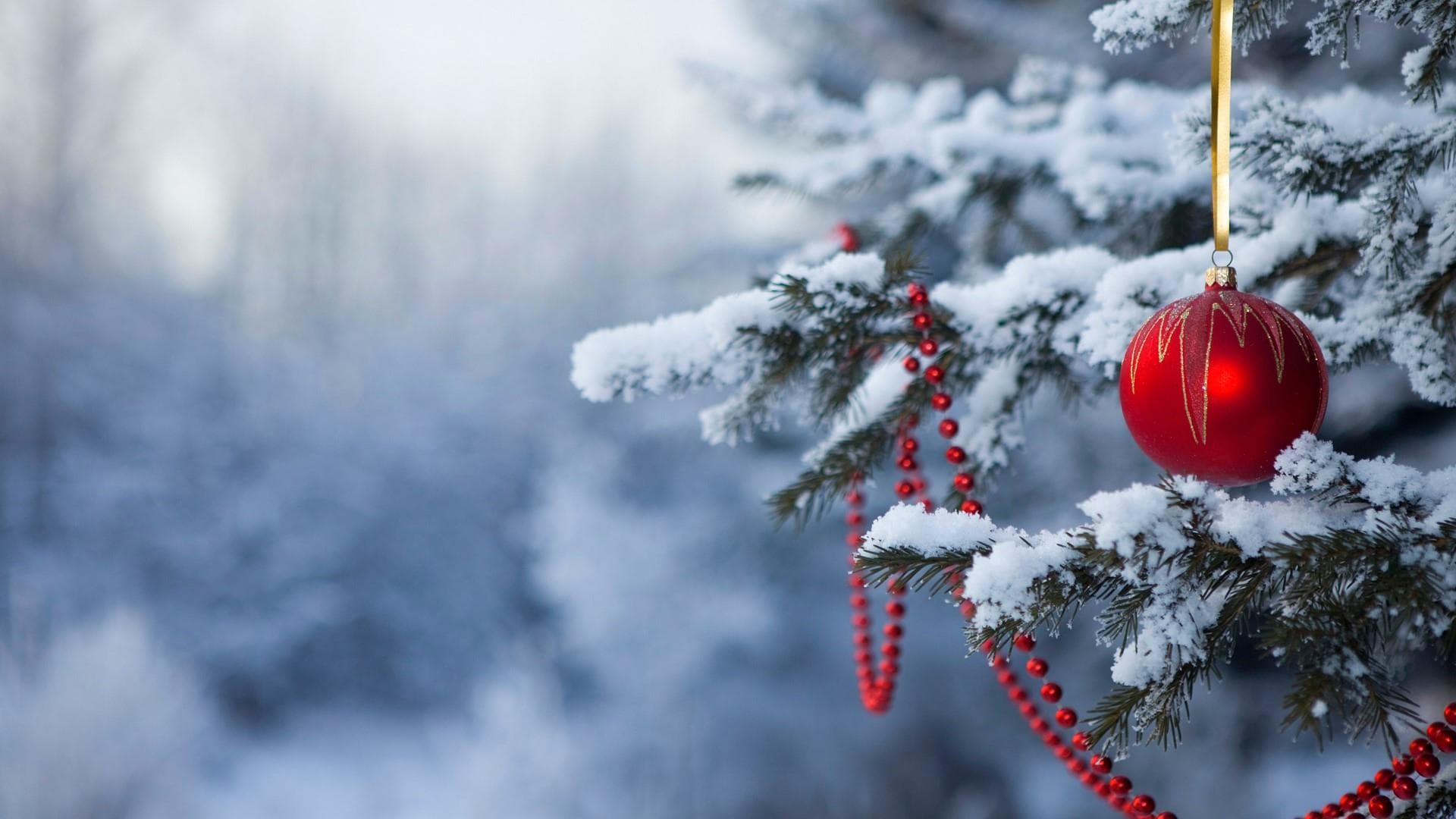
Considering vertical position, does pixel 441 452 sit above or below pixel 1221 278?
above

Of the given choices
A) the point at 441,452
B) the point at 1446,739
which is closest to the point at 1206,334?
the point at 1446,739

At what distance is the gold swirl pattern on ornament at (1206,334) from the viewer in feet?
1.14

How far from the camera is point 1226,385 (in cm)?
34

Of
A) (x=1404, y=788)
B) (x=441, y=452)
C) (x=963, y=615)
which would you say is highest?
(x=441, y=452)

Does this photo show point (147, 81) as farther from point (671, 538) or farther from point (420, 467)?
point (671, 538)

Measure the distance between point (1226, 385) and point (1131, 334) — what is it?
0.09 metres

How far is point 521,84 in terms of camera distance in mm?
1225

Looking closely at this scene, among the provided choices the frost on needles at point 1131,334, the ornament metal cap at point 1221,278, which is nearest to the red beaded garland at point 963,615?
the frost on needles at point 1131,334

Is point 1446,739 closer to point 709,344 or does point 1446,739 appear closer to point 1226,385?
point 1226,385

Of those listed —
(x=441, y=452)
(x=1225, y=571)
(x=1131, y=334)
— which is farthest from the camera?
(x=441, y=452)

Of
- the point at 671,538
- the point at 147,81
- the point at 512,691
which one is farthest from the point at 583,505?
the point at 147,81

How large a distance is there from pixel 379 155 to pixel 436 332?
0.23 meters

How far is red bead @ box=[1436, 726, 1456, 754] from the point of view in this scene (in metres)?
0.33

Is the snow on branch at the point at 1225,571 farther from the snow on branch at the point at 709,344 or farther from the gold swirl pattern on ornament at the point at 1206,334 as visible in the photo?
the snow on branch at the point at 709,344
